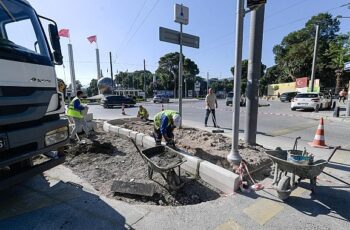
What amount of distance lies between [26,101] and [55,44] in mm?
1498

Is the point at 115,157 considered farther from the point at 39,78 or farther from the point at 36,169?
the point at 39,78

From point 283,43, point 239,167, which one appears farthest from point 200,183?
point 283,43

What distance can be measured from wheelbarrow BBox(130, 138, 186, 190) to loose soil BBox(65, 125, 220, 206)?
0.30ft

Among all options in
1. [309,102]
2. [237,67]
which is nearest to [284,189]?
[237,67]

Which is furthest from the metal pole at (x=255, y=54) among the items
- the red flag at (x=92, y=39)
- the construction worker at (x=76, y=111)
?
the red flag at (x=92, y=39)

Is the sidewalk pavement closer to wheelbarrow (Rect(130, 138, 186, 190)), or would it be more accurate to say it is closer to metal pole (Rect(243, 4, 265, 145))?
wheelbarrow (Rect(130, 138, 186, 190))

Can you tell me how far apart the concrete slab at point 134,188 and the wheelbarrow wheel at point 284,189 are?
1935 millimetres

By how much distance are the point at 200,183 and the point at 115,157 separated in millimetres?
2381

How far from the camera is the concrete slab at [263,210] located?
2.85 metres

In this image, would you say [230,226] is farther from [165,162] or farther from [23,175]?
[23,175]

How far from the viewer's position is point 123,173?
448 cm

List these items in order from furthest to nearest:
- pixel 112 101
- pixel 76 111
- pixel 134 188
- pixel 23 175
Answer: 1. pixel 112 101
2. pixel 76 111
3. pixel 134 188
4. pixel 23 175

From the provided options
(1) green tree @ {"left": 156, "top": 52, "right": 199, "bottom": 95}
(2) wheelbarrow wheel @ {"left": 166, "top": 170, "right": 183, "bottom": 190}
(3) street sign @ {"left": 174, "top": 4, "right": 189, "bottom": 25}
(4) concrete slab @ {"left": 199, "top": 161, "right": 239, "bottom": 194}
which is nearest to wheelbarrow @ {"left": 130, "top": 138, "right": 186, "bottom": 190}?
(2) wheelbarrow wheel @ {"left": 166, "top": 170, "right": 183, "bottom": 190}

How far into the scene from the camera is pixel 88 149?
566 centimetres
